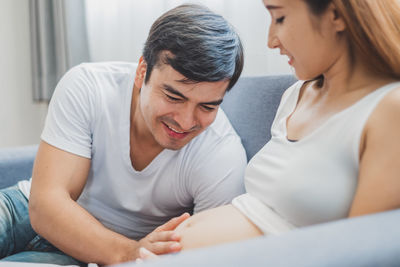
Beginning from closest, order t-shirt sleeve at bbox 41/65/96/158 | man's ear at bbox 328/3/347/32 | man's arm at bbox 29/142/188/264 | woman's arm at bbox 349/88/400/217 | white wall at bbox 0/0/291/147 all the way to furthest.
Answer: woman's arm at bbox 349/88/400/217
man's ear at bbox 328/3/347/32
man's arm at bbox 29/142/188/264
t-shirt sleeve at bbox 41/65/96/158
white wall at bbox 0/0/291/147

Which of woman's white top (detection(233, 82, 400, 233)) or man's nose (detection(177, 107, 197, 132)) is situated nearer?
woman's white top (detection(233, 82, 400, 233))

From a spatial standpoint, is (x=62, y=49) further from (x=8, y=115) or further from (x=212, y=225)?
(x=212, y=225)

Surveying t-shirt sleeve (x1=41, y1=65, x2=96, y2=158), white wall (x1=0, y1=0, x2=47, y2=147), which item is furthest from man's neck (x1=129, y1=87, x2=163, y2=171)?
white wall (x1=0, y1=0, x2=47, y2=147)

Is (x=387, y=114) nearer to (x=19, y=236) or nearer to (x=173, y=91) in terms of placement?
(x=173, y=91)

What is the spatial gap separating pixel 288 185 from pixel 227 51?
43 cm

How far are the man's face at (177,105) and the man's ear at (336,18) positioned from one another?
14.2 inches

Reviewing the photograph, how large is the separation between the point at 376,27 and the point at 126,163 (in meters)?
0.76

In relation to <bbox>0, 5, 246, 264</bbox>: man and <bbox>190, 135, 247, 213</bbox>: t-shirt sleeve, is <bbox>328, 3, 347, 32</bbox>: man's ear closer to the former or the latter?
<bbox>0, 5, 246, 264</bbox>: man

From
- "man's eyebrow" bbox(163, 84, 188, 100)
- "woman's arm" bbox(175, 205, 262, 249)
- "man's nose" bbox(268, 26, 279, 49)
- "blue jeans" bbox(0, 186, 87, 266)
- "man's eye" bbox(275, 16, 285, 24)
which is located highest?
"man's eye" bbox(275, 16, 285, 24)

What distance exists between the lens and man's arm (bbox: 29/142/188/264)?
108 cm

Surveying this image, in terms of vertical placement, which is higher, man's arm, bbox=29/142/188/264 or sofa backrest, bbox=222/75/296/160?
sofa backrest, bbox=222/75/296/160

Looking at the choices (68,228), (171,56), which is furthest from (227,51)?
A: (68,228)

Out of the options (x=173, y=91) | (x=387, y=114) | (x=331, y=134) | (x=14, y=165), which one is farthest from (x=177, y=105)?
(x=14, y=165)

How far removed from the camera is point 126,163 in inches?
49.2
